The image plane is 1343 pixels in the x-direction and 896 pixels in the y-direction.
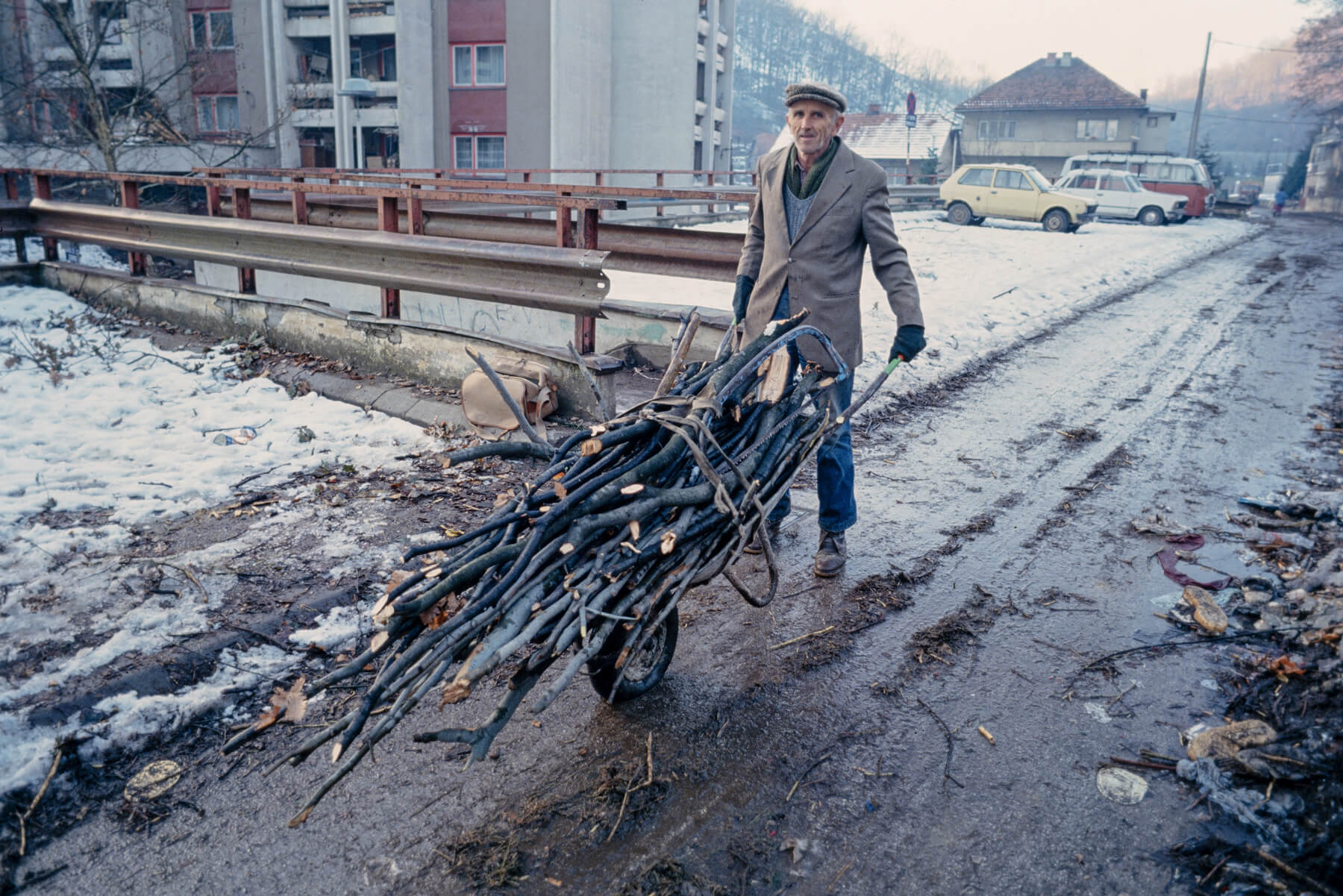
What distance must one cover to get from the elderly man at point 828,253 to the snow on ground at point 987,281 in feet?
10.9

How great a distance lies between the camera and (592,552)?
267 centimetres

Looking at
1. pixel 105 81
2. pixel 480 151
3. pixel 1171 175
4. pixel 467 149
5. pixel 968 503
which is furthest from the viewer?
pixel 105 81

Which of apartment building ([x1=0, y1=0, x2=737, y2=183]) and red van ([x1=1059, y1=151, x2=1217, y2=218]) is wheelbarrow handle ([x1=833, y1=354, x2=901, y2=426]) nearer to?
apartment building ([x1=0, y1=0, x2=737, y2=183])

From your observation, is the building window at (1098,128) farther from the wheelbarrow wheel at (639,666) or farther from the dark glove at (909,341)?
the wheelbarrow wheel at (639,666)

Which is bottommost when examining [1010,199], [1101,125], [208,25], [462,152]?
[1010,199]

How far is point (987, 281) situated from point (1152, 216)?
771 inches

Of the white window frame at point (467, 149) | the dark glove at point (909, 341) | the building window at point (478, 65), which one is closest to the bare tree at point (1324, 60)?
the building window at point (478, 65)

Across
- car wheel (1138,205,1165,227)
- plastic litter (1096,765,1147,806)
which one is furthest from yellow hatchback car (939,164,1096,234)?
plastic litter (1096,765,1147,806)

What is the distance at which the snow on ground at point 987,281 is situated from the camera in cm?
938

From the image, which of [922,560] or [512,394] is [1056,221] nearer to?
[512,394]

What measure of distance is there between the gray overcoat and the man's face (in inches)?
4.3

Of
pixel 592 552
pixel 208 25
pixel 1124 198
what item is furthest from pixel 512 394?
pixel 208 25

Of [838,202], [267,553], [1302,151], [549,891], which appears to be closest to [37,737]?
[267,553]

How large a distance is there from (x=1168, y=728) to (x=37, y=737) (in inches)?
145
